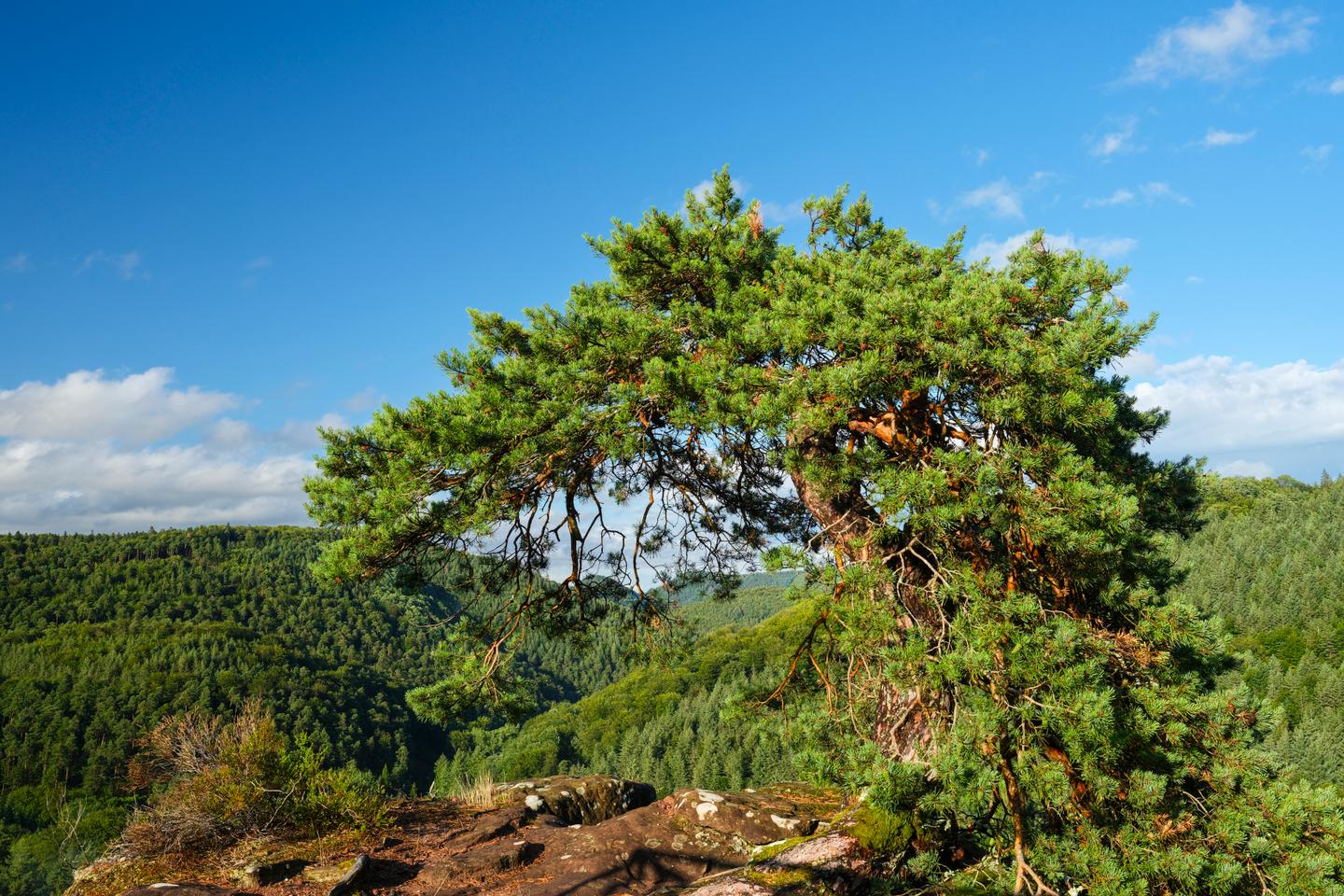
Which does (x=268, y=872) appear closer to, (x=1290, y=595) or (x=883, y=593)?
(x=883, y=593)

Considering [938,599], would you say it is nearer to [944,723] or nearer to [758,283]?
[944,723]

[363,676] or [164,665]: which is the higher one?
[164,665]

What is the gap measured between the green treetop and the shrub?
1.86 metres

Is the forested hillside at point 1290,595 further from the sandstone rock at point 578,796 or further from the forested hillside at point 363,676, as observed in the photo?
the sandstone rock at point 578,796

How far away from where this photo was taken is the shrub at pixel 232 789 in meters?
6.96

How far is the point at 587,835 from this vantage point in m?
7.18

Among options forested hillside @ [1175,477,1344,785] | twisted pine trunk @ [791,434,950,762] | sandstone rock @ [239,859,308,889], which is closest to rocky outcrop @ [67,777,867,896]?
sandstone rock @ [239,859,308,889]

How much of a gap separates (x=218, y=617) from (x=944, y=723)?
173 metres

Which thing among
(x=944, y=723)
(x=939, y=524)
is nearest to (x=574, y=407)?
(x=939, y=524)

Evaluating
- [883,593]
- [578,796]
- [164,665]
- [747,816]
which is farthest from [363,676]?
[883,593]

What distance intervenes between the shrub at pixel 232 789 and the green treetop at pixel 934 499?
1861 millimetres

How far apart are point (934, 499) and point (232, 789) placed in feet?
25.0

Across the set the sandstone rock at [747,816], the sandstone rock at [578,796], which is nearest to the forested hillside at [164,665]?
the sandstone rock at [578,796]

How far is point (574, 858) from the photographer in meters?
6.71
